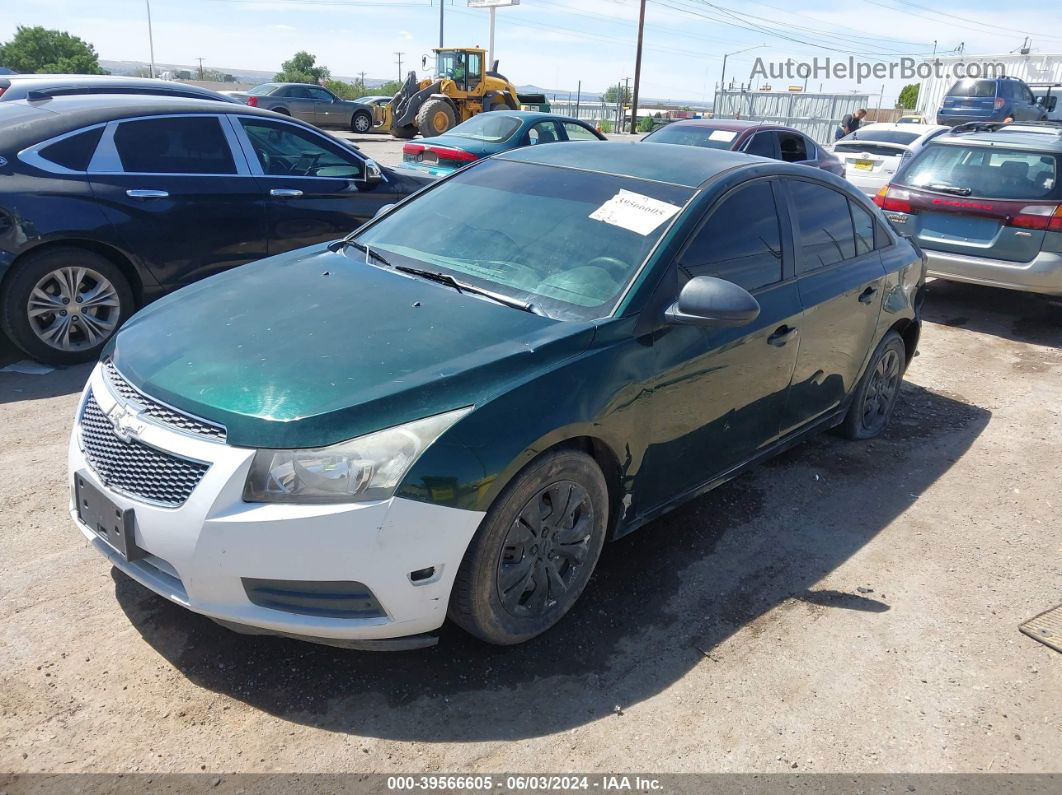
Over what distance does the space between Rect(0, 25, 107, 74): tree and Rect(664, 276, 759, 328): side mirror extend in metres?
86.4

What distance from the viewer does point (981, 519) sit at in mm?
4293

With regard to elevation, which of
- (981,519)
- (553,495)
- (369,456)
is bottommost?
(981,519)

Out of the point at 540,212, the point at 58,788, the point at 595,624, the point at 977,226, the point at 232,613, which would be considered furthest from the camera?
the point at 977,226

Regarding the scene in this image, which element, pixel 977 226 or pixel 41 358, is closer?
pixel 41 358

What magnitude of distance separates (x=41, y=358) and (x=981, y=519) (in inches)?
226

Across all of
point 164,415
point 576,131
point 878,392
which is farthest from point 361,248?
point 576,131

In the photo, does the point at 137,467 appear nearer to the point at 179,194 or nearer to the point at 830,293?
the point at 830,293

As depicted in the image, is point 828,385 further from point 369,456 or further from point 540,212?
point 369,456

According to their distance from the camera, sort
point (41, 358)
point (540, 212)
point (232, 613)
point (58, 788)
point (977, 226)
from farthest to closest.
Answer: point (977, 226), point (41, 358), point (540, 212), point (232, 613), point (58, 788)

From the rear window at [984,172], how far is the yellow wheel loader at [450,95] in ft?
56.8

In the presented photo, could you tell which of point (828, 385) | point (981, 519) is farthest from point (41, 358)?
point (981, 519)

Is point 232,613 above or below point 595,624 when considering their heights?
above

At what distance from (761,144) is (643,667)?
9169mm

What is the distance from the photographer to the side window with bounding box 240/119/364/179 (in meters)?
6.37
